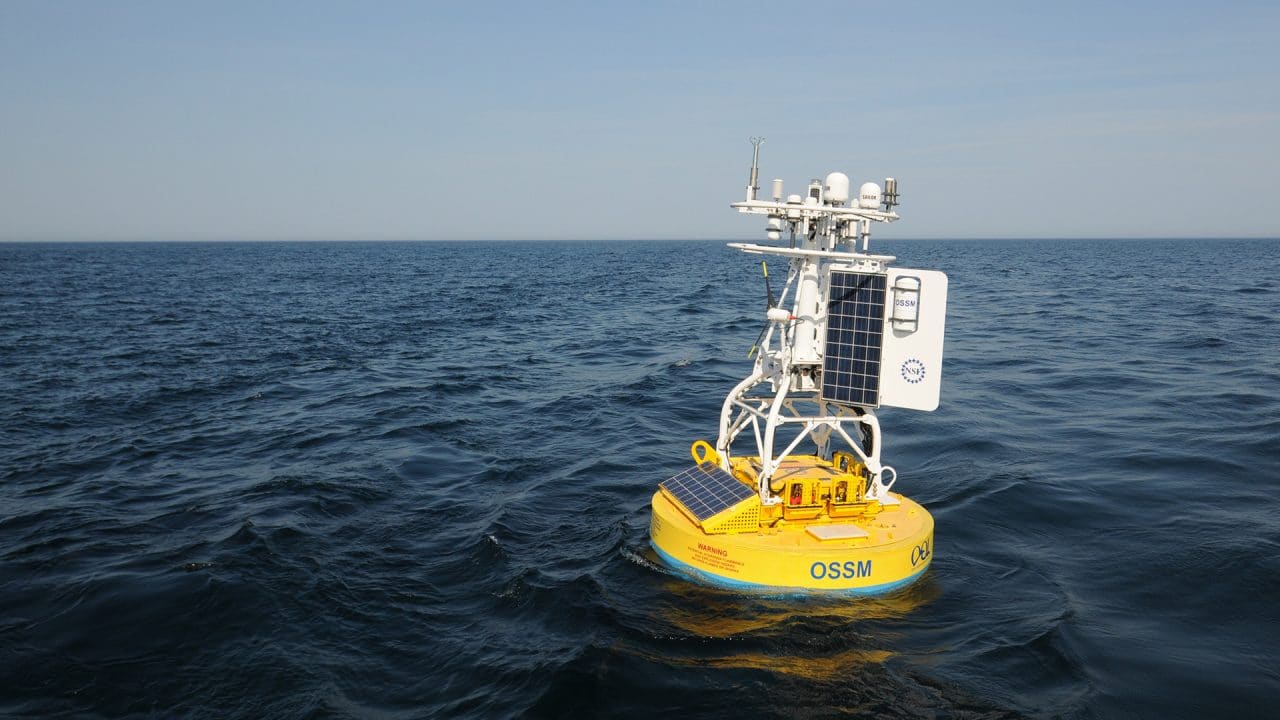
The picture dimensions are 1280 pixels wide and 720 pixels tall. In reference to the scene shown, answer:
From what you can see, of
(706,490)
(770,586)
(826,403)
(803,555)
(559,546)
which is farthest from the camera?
(559,546)

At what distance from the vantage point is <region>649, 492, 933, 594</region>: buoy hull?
13828 millimetres

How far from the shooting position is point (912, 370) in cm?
1493

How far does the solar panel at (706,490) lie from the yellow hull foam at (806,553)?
34cm

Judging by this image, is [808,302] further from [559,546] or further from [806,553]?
[559,546]

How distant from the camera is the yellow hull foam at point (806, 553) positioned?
45.4 feet

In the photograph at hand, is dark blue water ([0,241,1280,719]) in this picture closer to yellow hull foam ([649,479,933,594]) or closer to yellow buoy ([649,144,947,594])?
yellow hull foam ([649,479,933,594])

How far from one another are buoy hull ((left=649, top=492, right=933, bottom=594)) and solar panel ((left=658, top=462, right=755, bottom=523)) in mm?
349

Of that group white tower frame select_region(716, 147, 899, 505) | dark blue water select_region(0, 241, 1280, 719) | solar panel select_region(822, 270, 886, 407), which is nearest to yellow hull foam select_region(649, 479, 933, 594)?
dark blue water select_region(0, 241, 1280, 719)

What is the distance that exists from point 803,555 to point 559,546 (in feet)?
19.4

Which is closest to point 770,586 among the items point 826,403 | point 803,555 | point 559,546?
point 803,555

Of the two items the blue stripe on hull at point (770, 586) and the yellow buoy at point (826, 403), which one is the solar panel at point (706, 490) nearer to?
the yellow buoy at point (826, 403)

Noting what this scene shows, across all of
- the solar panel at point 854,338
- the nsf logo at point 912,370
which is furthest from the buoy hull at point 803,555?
the nsf logo at point 912,370

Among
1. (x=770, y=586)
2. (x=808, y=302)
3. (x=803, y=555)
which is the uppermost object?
(x=808, y=302)

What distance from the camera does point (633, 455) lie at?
24.1 m
